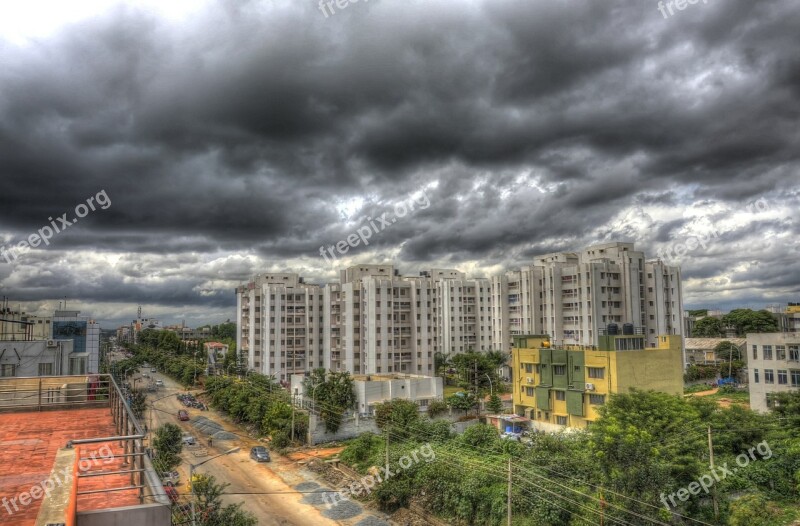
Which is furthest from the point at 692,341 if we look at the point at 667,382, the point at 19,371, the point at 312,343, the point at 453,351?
the point at 19,371

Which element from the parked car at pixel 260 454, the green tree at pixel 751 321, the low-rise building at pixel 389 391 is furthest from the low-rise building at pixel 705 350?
the parked car at pixel 260 454

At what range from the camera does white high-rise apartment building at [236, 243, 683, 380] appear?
70.8 metres

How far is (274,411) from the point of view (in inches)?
1802

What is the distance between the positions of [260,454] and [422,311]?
112ft

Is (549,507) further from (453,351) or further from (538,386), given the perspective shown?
(453,351)

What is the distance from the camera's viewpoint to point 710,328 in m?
108

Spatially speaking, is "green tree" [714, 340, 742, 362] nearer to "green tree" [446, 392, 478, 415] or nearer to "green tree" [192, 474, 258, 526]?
"green tree" [446, 392, 478, 415]

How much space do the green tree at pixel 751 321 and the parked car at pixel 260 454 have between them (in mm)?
95754

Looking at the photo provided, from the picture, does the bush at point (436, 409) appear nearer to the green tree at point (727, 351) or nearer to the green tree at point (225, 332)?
the green tree at point (727, 351)

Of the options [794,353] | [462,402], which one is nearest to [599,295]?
[794,353]

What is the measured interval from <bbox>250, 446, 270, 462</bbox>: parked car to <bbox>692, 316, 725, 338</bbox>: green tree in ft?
317

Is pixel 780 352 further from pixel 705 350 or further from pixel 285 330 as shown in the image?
pixel 285 330

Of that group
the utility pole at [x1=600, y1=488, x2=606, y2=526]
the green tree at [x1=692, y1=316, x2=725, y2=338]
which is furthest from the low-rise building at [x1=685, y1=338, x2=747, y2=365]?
the utility pole at [x1=600, y1=488, x2=606, y2=526]

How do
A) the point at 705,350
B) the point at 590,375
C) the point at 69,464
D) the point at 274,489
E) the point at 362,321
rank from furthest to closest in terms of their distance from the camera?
the point at 705,350 → the point at 362,321 → the point at 590,375 → the point at 274,489 → the point at 69,464
